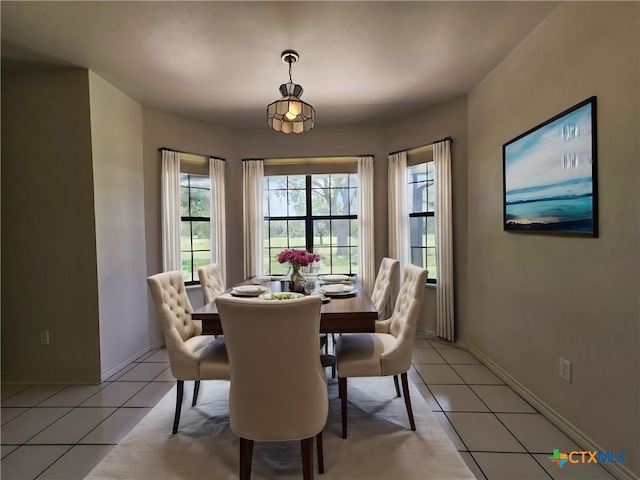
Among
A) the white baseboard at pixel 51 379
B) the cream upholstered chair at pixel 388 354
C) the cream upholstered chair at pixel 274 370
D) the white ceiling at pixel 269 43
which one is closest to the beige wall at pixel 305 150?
the white ceiling at pixel 269 43

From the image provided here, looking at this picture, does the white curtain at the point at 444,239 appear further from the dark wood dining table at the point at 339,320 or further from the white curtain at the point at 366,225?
the dark wood dining table at the point at 339,320

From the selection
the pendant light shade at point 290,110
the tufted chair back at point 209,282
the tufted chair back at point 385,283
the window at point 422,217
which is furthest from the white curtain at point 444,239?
the tufted chair back at point 209,282

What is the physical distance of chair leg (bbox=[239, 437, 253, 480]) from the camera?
144 cm

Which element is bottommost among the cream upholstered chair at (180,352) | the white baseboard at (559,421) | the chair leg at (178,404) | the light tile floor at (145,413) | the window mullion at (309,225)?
the light tile floor at (145,413)

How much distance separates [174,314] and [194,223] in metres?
2.10

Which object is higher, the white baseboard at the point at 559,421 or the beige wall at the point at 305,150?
the beige wall at the point at 305,150

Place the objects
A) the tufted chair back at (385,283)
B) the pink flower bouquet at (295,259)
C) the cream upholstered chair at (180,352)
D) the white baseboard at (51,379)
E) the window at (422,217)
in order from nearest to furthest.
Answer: the cream upholstered chair at (180,352)
the pink flower bouquet at (295,259)
the tufted chair back at (385,283)
the white baseboard at (51,379)
the window at (422,217)

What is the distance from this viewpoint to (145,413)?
2.21 metres

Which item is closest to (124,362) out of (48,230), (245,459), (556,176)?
(48,230)

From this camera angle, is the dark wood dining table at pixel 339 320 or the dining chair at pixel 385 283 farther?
the dining chair at pixel 385 283

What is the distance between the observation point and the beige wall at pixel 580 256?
1.52m

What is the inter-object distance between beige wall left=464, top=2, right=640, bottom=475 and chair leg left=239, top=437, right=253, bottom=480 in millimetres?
1828

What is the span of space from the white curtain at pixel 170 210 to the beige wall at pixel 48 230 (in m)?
0.88

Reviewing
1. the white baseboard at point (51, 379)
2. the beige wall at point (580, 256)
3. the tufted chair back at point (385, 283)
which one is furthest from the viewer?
the white baseboard at point (51, 379)
